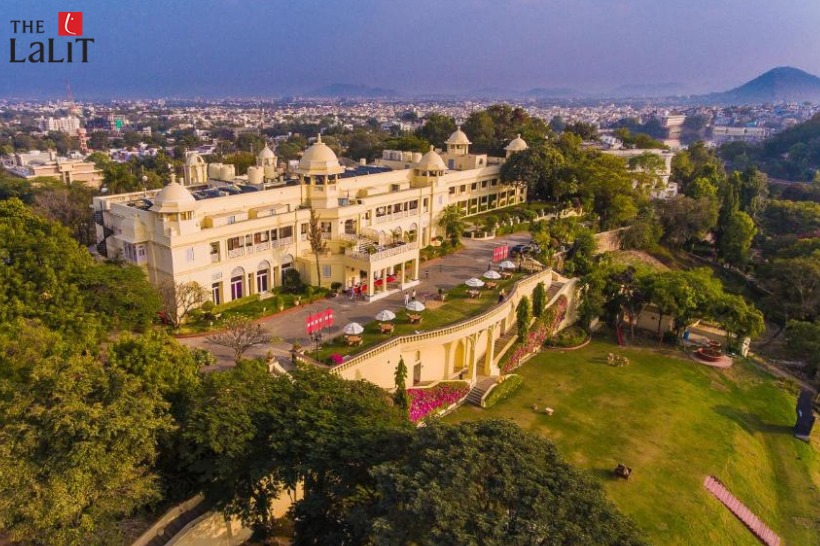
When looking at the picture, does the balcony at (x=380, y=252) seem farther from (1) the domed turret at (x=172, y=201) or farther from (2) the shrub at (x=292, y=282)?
(1) the domed turret at (x=172, y=201)

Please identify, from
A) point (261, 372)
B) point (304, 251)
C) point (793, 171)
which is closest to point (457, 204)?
point (304, 251)

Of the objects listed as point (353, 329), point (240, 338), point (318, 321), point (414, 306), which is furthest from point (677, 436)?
point (240, 338)

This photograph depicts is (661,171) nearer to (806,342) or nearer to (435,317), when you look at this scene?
(806,342)

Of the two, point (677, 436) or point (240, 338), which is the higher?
point (240, 338)

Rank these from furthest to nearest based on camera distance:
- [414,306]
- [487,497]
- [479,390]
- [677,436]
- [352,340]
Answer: [479,390] < [414,306] < [677,436] < [352,340] < [487,497]

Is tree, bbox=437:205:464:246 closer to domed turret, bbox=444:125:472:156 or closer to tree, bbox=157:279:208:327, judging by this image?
domed turret, bbox=444:125:472:156
